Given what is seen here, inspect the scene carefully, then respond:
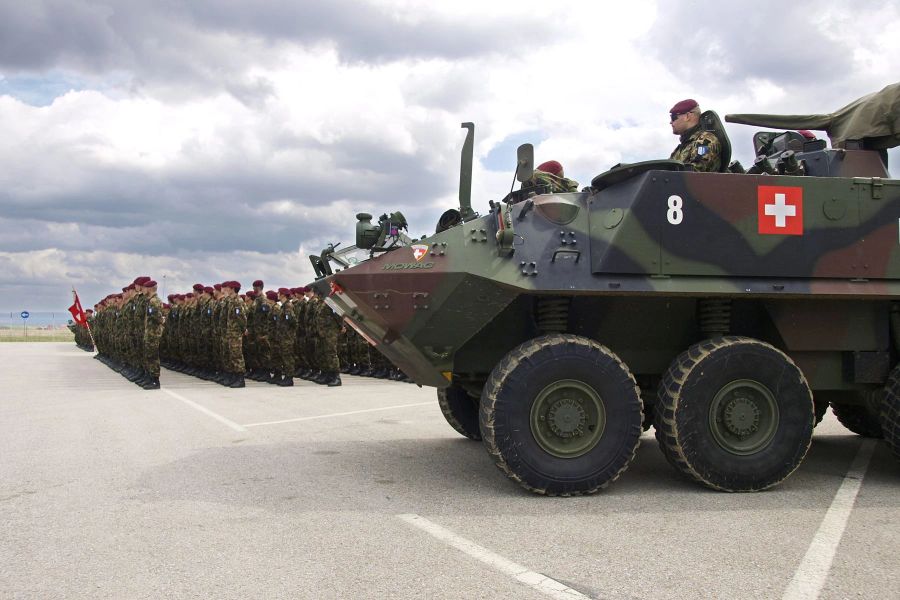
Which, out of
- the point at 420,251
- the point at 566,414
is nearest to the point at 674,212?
the point at 566,414

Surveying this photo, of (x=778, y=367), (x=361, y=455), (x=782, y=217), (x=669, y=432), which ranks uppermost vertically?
(x=782, y=217)

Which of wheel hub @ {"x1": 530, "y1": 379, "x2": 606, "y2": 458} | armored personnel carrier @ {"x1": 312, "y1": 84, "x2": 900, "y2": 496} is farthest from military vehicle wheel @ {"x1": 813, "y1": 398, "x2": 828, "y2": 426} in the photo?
wheel hub @ {"x1": 530, "y1": 379, "x2": 606, "y2": 458}

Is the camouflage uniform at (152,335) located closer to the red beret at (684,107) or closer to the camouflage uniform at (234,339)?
the camouflage uniform at (234,339)

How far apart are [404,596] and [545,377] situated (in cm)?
198

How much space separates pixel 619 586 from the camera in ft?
10.4

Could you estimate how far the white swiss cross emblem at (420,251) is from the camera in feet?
16.2

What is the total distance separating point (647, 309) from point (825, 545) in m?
2.02

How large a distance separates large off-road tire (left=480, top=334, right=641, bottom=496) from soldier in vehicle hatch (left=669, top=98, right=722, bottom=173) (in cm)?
168

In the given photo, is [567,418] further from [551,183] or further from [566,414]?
[551,183]

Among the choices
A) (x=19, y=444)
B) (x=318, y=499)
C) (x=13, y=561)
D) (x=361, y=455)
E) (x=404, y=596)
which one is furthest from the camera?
(x=19, y=444)

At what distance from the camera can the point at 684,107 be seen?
5.80 m

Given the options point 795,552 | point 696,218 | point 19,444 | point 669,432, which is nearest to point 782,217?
point 696,218

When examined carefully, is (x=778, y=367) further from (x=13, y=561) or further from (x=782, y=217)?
(x=13, y=561)

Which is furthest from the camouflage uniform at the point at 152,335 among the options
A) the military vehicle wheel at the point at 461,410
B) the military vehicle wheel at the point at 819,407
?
the military vehicle wheel at the point at 819,407
